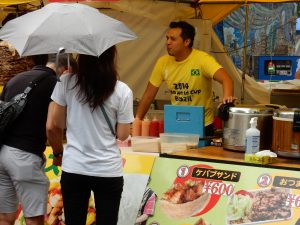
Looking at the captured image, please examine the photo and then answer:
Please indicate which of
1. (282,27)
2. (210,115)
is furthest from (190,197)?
(282,27)

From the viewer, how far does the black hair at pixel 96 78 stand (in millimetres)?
3398

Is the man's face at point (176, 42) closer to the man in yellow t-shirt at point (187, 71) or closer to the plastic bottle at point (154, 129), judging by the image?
the man in yellow t-shirt at point (187, 71)

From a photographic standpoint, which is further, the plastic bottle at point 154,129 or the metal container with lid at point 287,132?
the plastic bottle at point 154,129

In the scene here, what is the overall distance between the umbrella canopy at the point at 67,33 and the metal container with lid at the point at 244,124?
114cm

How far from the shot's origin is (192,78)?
5.52 m

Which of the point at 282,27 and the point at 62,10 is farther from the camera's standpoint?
the point at 282,27

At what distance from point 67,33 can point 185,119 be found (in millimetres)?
1733

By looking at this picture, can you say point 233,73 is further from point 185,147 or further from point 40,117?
point 40,117

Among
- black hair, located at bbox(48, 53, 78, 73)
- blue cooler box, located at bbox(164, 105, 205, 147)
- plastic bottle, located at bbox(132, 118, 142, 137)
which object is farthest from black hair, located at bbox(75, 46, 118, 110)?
plastic bottle, located at bbox(132, 118, 142, 137)

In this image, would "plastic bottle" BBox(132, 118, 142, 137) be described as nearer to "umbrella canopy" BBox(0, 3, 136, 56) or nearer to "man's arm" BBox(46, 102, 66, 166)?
"man's arm" BBox(46, 102, 66, 166)

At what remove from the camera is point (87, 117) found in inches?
135

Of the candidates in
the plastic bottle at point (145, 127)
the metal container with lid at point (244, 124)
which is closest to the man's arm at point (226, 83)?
the metal container with lid at point (244, 124)

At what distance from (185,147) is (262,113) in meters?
0.73

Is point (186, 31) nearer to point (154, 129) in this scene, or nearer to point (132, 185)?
point (154, 129)
